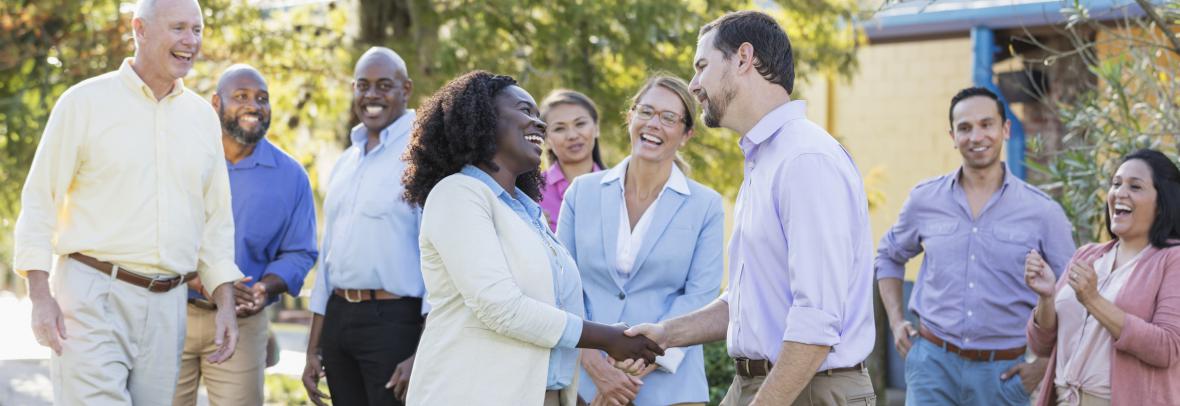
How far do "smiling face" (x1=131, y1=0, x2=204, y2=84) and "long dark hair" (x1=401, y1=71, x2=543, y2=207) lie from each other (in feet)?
4.57

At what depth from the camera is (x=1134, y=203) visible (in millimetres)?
5500

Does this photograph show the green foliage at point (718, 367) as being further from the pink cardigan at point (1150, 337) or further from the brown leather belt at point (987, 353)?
the pink cardigan at point (1150, 337)

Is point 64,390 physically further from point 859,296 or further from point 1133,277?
point 1133,277

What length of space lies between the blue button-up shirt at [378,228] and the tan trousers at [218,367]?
46cm

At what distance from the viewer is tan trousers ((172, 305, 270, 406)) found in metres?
6.48

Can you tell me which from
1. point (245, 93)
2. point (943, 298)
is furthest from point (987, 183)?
point (245, 93)

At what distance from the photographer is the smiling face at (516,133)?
4.45 m

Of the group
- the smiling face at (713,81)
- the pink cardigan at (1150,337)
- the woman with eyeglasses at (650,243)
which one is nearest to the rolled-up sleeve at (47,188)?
the woman with eyeglasses at (650,243)

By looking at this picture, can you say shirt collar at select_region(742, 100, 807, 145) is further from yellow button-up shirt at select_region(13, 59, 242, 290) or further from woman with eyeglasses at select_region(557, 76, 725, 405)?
yellow button-up shirt at select_region(13, 59, 242, 290)

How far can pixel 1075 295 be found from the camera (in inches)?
222

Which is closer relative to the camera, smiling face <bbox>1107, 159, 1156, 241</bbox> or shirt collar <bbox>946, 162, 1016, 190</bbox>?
smiling face <bbox>1107, 159, 1156, 241</bbox>

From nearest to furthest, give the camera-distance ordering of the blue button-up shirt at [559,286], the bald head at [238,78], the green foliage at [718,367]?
the blue button-up shirt at [559,286] → the bald head at [238,78] → the green foliage at [718,367]

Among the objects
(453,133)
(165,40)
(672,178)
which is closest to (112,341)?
(165,40)

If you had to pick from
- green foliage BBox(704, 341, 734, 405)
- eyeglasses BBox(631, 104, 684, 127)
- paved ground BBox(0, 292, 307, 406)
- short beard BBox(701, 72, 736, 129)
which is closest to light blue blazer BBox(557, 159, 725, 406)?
eyeglasses BBox(631, 104, 684, 127)
